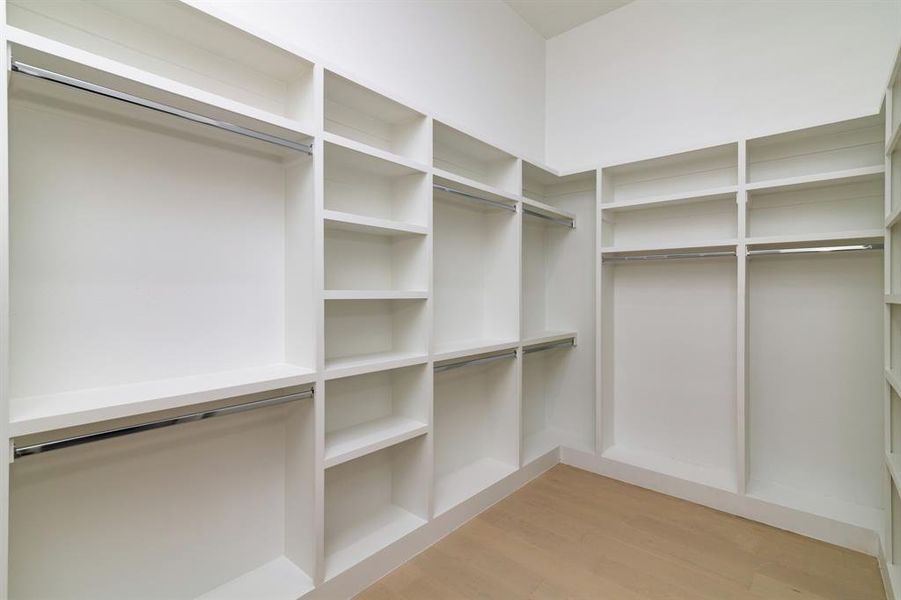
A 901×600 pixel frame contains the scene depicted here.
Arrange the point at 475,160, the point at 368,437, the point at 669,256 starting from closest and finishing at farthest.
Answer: the point at 368,437
the point at 669,256
the point at 475,160

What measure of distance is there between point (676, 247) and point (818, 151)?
0.91 m

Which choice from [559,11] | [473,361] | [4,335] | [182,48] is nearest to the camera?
[4,335]

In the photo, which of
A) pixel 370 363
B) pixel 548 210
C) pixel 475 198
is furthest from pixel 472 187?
pixel 370 363

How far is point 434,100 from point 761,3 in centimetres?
216

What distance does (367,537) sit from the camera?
2102 millimetres

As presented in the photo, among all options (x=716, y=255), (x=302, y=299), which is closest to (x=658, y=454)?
(x=716, y=255)

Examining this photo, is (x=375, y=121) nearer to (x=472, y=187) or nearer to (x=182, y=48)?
(x=472, y=187)

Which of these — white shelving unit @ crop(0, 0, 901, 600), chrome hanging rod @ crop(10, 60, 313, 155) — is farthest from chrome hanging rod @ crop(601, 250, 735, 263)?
chrome hanging rod @ crop(10, 60, 313, 155)

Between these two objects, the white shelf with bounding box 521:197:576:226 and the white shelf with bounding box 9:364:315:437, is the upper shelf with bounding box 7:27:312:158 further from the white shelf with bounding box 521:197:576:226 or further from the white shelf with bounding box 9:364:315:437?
the white shelf with bounding box 521:197:576:226

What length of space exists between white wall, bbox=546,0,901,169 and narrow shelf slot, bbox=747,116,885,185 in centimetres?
9

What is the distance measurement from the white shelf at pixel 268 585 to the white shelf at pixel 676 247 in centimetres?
265

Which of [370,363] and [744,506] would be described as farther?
[744,506]

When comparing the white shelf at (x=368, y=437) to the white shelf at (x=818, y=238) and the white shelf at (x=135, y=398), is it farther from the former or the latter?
the white shelf at (x=818, y=238)

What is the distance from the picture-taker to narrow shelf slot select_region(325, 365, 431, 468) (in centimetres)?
207
